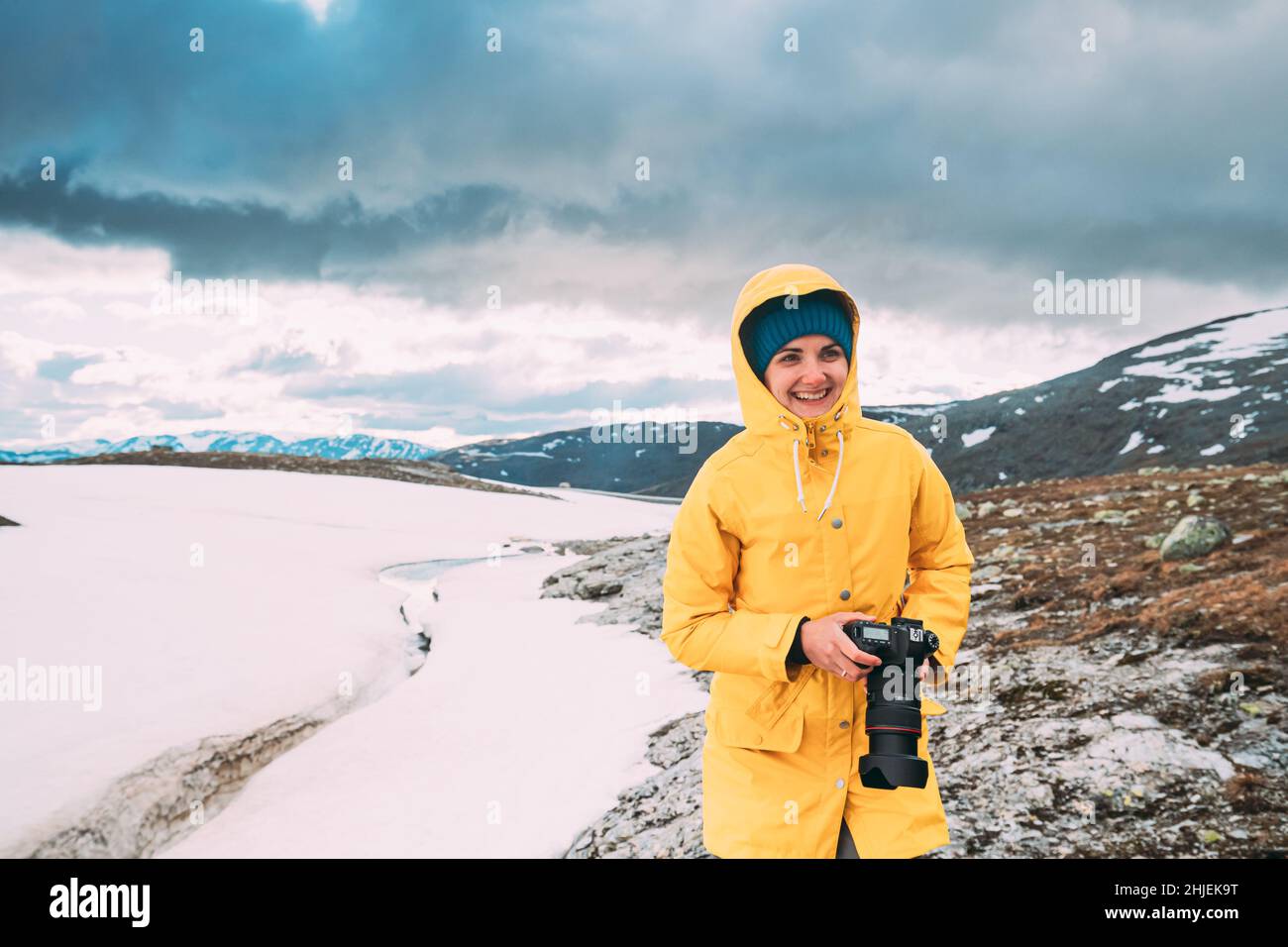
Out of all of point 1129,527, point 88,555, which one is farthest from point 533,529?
point 1129,527

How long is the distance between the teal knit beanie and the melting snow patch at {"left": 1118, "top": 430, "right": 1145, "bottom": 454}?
147976mm

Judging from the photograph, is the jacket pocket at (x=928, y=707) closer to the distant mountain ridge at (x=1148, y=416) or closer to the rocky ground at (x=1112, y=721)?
the rocky ground at (x=1112, y=721)

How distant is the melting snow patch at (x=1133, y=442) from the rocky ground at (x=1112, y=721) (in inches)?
5338

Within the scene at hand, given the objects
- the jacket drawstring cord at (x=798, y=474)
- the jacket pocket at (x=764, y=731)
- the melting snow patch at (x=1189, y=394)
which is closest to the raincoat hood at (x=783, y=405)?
the jacket drawstring cord at (x=798, y=474)

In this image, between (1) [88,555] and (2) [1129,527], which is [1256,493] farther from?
(1) [88,555]

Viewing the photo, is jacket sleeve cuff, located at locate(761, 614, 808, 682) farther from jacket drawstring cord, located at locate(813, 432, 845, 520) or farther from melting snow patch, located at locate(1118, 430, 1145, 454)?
melting snow patch, located at locate(1118, 430, 1145, 454)

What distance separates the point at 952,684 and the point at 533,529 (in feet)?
125

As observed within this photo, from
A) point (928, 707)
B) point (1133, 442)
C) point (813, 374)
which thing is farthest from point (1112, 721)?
point (1133, 442)

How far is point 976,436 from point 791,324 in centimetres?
18151

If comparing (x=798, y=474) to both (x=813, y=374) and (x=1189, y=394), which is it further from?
(x=1189, y=394)

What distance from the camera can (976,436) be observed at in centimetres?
16738

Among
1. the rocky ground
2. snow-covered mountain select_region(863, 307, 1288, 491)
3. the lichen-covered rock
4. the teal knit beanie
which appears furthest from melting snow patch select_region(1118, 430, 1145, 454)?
the teal knit beanie

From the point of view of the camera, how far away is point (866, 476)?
303 centimetres

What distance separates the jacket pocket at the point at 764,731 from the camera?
9.34 feet
